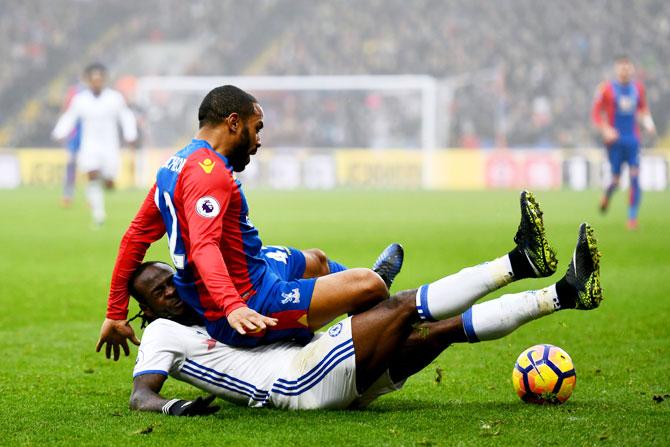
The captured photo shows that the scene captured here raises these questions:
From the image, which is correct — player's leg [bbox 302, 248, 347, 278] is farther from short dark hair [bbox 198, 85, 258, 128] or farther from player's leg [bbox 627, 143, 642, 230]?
player's leg [bbox 627, 143, 642, 230]

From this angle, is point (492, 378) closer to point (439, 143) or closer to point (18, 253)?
point (18, 253)

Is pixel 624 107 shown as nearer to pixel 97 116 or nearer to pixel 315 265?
pixel 97 116

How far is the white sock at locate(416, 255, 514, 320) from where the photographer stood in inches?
192

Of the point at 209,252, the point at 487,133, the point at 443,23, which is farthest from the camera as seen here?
the point at 443,23

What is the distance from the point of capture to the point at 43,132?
39438mm

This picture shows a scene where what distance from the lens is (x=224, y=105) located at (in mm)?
5023

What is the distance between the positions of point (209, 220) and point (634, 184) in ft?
42.0

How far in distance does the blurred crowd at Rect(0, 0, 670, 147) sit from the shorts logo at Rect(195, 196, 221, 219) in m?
28.9

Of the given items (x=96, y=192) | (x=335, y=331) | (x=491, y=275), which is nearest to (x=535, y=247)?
(x=491, y=275)

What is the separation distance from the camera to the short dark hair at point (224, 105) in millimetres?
5023

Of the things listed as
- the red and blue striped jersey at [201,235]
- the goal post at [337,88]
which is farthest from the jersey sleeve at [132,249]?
the goal post at [337,88]

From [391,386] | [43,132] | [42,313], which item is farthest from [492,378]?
[43,132]

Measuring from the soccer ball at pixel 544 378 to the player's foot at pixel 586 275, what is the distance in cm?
40

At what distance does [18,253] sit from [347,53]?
2917cm
